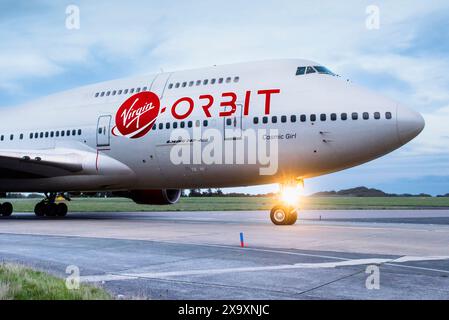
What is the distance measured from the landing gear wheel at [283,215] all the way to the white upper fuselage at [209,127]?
1.22m

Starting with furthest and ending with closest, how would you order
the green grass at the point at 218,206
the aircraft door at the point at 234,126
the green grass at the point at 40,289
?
the green grass at the point at 218,206
the aircraft door at the point at 234,126
the green grass at the point at 40,289

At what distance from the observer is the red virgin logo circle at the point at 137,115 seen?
19.8 meters

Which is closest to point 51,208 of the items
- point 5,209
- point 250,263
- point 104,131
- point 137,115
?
point 5,209

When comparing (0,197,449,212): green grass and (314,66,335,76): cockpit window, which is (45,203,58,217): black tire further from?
(314,66,335,76): cockpit window

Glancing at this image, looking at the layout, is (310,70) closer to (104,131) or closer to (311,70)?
(311,70)

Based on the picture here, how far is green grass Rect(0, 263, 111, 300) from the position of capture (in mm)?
5355

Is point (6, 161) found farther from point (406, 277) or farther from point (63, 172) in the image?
point (406, 277)

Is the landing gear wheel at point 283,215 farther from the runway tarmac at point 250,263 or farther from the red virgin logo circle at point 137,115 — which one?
the red virgin logo circle at point 137,115

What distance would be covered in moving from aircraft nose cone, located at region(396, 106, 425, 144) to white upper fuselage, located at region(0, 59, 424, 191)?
3cm

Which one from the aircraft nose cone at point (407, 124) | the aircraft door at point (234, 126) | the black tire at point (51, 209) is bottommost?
the black tire at point (51, 209)

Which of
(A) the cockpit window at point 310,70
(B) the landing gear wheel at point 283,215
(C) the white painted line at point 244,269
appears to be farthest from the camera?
(A) the cockpit window at point 310,70

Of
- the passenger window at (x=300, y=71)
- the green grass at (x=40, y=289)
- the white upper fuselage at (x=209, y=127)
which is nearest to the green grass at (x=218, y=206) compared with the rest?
the white upper fuselage at (x=209, y=127)

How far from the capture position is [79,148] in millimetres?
21516
